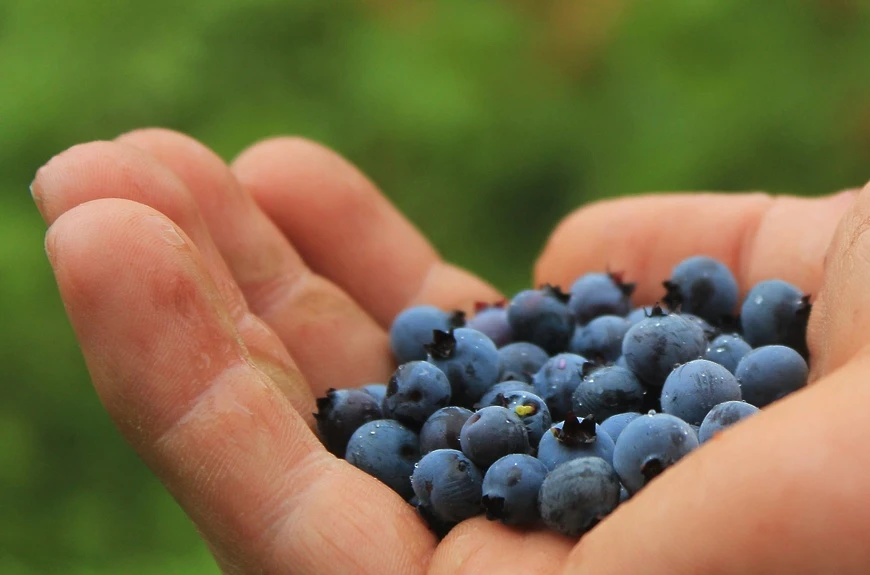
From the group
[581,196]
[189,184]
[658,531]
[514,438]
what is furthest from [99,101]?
[658,531]

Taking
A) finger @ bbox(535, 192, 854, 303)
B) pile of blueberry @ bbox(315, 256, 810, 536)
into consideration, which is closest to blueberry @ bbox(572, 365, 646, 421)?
pile of blueberry @ bbox(315, 256, 810, 536)

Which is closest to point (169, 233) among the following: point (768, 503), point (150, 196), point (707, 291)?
point (150, 196)

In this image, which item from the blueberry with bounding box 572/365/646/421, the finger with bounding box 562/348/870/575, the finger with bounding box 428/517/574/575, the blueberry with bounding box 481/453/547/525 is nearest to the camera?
the finger with bounding box 562/348/870/575

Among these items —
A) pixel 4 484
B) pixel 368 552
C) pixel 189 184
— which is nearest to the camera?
pixel 368 552

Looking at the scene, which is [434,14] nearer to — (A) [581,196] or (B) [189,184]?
(A) [581,196]

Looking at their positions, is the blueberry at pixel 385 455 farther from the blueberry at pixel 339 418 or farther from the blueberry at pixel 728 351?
the blueberry at pixel 728 351

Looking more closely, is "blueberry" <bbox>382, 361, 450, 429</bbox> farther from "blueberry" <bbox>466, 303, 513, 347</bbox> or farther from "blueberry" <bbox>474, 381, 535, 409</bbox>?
"blueberry" <bbox>466, 303, 513, 347</bbox>

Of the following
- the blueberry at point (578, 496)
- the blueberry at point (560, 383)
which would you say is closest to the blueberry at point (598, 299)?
the blueberry at point (560, 383)
